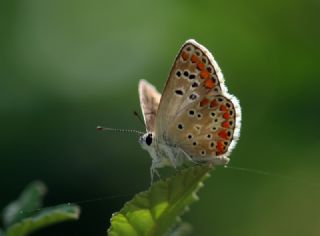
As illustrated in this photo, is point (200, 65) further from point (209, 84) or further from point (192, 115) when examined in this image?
point (192, 115)

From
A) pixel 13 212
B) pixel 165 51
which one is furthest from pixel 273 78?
pixel 13 212

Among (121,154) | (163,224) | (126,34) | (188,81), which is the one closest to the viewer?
(163,224)

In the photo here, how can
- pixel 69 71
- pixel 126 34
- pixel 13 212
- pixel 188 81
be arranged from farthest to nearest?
1. pixel 126 34
2. pixel 69 71
3. pixel 188 81
4. pixel 13 212

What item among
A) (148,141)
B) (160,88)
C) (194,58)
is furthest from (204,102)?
(160,88)

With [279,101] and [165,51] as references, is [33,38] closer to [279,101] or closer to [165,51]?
[165,51]

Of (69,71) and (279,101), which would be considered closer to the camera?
(279,101)

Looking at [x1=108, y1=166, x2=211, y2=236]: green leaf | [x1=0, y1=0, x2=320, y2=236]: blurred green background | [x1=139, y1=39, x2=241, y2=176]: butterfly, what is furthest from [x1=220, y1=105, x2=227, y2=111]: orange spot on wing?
[x1=108, y1=166, x2=211, y2=236]: green leaf

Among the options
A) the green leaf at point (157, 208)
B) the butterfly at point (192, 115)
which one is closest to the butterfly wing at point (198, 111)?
the butterfly at point (192, 115)
